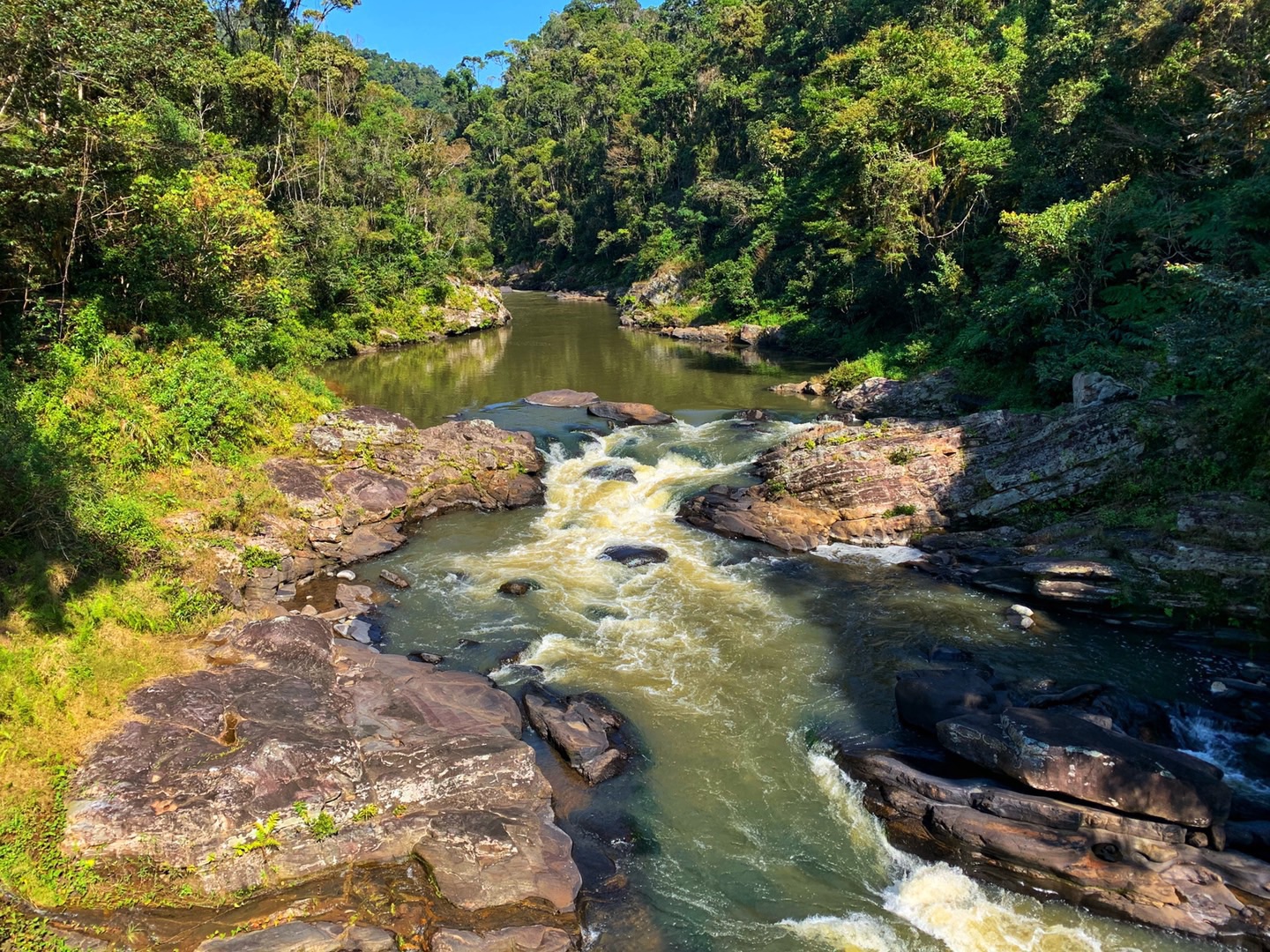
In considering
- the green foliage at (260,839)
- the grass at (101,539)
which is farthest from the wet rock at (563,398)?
the green foliage at (260,839)

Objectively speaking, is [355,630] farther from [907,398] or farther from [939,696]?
[907,398]

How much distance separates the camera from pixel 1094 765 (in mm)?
9297

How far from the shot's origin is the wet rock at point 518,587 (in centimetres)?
1664

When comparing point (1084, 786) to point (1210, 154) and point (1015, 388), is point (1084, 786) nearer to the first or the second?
point (1015, 388)

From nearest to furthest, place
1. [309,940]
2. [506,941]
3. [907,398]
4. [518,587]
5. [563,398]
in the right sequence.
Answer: [309,940]
[506,941]
[518,587]
[907,398]
[563,398]

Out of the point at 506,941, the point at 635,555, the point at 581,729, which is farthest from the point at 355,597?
the point at 506,941

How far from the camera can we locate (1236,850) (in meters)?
8.82

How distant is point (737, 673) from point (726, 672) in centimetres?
22

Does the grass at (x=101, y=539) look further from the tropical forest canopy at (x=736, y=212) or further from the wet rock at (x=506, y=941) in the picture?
the wet rock at (x=506, y=941)

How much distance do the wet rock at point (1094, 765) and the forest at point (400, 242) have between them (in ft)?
25.5

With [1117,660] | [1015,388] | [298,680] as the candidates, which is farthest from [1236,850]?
[1015,388]

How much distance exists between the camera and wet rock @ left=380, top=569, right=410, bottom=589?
17172 millimetres

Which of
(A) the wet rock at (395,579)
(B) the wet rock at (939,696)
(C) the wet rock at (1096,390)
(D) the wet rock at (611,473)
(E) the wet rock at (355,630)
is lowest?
(E) the wet rock at (355,630)

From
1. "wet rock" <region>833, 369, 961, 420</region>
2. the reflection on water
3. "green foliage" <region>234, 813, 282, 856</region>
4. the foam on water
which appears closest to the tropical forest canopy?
"wet rock" <region>833, 369, 961, 420</region>
